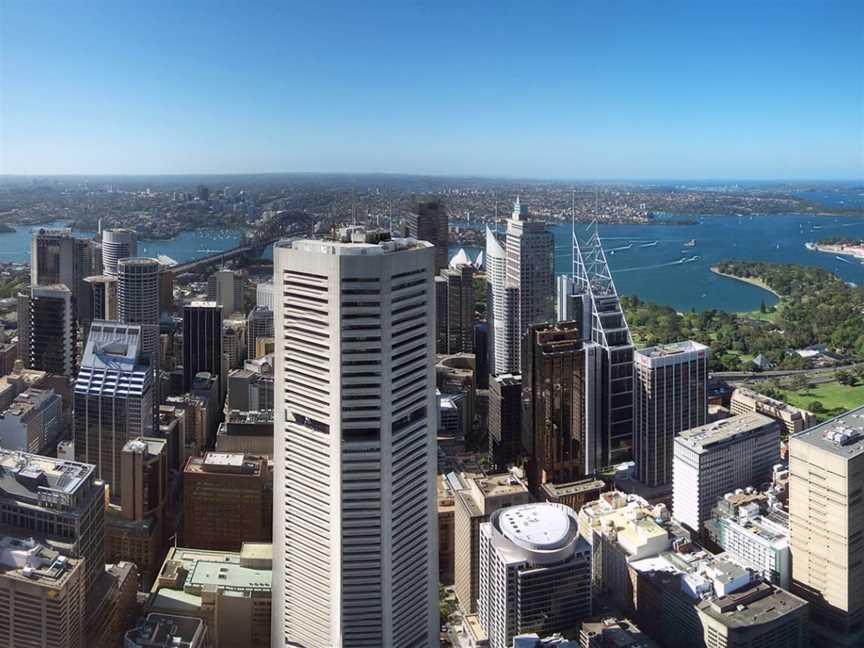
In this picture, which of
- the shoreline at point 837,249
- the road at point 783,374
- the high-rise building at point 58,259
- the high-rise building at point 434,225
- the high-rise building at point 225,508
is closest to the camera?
the high-rise building at point 225,508

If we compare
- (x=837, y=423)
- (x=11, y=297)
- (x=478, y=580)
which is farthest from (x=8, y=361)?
(x=837, y=423)

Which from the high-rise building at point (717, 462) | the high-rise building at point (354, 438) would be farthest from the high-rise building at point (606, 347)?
the high-rise building at point (354, 438)

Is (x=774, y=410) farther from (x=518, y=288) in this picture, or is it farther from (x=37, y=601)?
(x=37, y=601)

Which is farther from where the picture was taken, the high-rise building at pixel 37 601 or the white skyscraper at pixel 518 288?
the white skyscraper at pixel 518 288

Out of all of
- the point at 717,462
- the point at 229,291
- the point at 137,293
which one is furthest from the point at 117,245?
the point at 717,462

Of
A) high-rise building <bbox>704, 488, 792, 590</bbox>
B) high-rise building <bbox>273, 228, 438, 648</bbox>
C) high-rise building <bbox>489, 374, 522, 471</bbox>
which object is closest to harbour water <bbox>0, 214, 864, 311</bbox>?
high-rise building <bbox>489, 374, 522, 471</bbox>

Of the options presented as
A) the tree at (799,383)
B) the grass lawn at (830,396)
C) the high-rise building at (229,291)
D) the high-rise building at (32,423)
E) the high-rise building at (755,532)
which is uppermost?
the high-rise building at (229,291)

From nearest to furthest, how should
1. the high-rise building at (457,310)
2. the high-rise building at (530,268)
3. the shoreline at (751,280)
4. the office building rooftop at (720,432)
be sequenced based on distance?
the office building rooftop at (720,432)
the high-rise building at (530,268)
the high-rise building at (457,310)
the shoreline at (751,280)

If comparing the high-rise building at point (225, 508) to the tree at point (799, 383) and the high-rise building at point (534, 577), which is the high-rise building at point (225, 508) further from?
the tree at point (799, 383)
